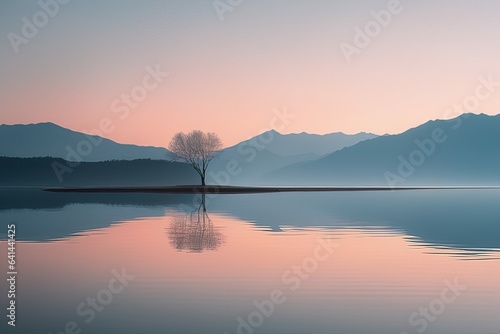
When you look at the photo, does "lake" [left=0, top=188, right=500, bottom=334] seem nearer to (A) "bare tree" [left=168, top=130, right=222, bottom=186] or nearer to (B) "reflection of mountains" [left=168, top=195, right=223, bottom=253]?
(B) "reflection of mountains" [left=168, top=195, right=223, bottom=253]

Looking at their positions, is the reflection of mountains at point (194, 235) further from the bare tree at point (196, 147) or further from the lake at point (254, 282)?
the bare tree at point (196, 147)

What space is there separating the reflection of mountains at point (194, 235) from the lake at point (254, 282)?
0.46 ft

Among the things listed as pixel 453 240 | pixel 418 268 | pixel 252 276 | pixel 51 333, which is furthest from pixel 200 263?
pixel 453 240

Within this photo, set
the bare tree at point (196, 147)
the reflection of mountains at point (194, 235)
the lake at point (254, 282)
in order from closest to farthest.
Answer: the lake at point (254, 282)
the reflection of mountains at point (194, 235)
the bare tree at point (196, 147)

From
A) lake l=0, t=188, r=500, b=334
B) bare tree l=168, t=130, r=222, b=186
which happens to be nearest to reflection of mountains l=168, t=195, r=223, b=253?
lake l=0, t=188, r=500, b=334

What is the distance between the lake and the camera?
16531mm

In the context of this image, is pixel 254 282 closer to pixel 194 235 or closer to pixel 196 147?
pixel 194 235

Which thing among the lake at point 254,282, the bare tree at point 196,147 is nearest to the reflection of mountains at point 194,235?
the lake at point 254,282

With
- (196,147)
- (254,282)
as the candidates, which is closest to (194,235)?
(254,282)

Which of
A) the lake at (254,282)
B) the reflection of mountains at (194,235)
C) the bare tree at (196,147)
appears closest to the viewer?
the lake at (254,282)

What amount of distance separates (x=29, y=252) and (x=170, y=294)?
13.6m

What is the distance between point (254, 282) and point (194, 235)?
16867 mm

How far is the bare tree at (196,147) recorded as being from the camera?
5527 inches

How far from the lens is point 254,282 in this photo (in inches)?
888
